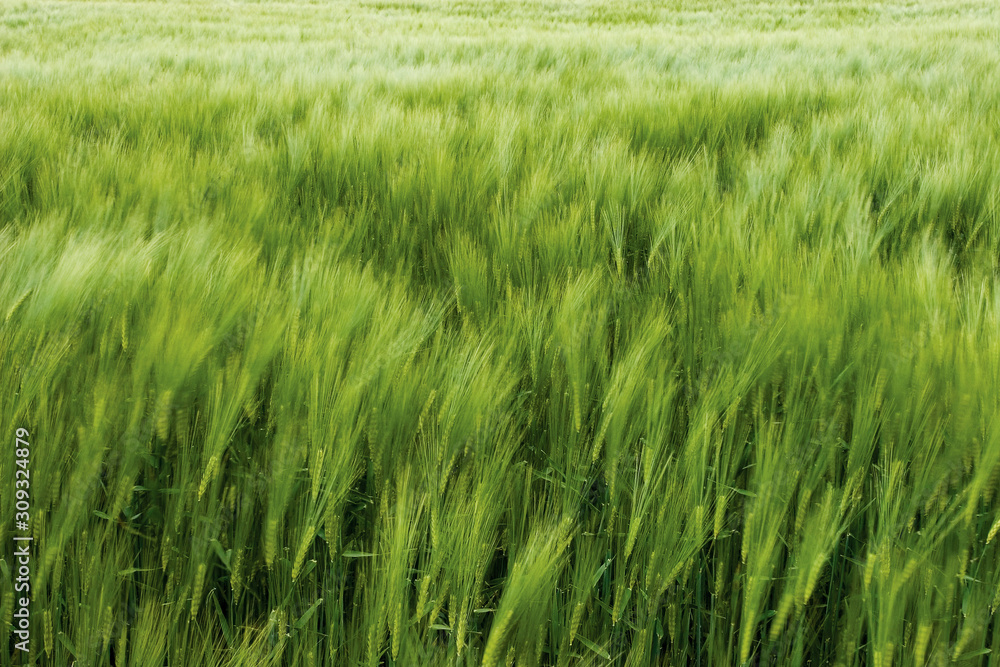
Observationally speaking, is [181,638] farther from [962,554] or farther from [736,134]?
[736,134]

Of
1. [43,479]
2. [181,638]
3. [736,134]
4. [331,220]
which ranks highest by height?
[736,134]

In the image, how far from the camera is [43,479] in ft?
1.56

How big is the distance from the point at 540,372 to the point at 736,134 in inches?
Result: 54.7

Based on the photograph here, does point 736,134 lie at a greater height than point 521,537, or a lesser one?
greater

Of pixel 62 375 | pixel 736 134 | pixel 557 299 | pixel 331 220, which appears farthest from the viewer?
pixel 736 134

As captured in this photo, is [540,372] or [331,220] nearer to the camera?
[540,372]

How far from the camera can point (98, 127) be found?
180cm

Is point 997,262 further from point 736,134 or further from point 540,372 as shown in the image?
point 736,134

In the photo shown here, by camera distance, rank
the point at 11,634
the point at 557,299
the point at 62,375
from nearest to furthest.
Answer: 1. the point at 11,634
2. the point at 62,375
3. the point at 557,299

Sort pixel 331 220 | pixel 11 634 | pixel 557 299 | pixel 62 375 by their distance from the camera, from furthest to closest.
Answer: pixel 331 220 → pixel 557 299 → pixel 62 375 → pixel 11 634

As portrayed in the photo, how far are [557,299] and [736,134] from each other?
1.29m

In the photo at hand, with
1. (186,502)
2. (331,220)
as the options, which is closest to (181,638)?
(186,502)

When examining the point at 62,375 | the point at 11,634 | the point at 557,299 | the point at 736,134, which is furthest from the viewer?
the point at 736,134

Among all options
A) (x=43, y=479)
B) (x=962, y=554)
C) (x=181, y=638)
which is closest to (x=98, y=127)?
(x=43, y=479)
